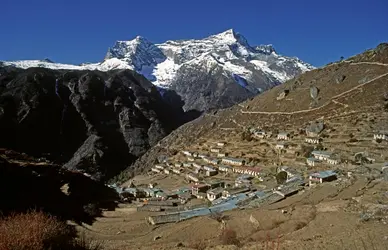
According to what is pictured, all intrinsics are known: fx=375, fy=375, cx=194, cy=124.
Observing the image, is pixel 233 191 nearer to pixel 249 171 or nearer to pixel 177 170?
pixel 249 171

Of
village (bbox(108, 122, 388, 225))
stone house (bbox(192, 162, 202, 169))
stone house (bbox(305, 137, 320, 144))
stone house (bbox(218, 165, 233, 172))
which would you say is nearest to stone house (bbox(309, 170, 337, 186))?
village (bbox(108, 122, 388, 225))

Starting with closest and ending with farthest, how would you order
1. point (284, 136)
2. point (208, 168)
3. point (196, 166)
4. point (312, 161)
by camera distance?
point (312, 161), point (208, 168), point (196, 166), point (284, 136)

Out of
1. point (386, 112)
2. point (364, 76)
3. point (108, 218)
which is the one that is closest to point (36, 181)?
point (108, 218)

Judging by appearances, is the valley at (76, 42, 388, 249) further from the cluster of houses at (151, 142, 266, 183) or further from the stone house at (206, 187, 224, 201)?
the cluster of houses at (151, 142, 266, 183)

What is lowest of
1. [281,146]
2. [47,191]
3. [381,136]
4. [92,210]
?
[92,210]

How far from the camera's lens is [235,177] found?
7131 centimetres

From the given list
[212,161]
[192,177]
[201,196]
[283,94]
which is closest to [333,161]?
[201,196]

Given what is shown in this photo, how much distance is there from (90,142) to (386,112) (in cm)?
12753

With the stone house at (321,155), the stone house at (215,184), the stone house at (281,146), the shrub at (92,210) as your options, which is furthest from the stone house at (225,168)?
the shrub at (92,210)

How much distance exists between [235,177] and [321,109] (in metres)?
44.5

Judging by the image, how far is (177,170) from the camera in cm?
8575

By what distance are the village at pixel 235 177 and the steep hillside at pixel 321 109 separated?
4345 millimetres

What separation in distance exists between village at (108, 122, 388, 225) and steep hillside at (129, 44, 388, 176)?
171 inches

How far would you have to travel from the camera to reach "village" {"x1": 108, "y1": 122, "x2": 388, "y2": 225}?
46.4 metres
